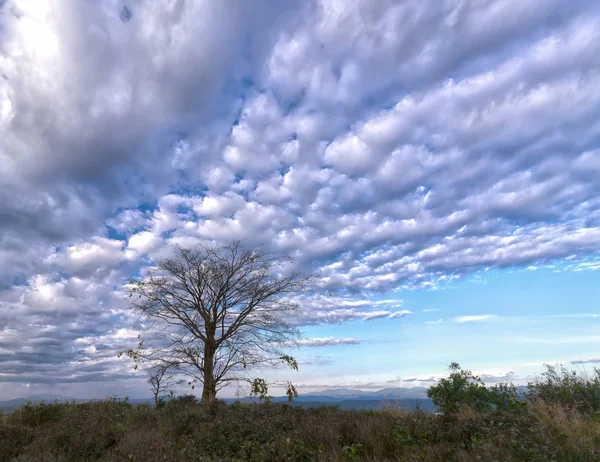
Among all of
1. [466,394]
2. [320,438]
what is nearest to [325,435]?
[320,438]

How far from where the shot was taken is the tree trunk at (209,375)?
18703 millimetres

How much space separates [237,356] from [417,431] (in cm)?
1307

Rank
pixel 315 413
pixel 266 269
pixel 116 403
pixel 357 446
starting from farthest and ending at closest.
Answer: pixel 266 269
pixel 116 403
pixel 315 413
pixel 357 446

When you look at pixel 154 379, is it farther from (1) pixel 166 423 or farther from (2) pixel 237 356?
(1) pixel 166 423

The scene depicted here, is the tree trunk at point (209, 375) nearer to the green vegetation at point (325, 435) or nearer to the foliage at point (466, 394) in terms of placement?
the green vegetation at point (325, 435)

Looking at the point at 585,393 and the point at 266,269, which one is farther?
the point at 266,269

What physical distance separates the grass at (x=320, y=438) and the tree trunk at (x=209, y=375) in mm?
6769

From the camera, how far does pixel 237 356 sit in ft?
63.6

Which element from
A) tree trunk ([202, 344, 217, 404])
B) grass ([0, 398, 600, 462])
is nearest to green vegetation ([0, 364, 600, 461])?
grass ([0, 398, 600, 462])

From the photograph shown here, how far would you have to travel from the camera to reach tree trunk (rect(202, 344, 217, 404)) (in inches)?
736

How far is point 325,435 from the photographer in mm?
8680

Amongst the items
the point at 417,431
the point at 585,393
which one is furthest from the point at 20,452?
the point at 585,393

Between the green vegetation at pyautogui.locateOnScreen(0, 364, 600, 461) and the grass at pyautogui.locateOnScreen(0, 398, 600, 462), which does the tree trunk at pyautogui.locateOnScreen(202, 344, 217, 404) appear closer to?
the green vegetation at pyautogui.locateOnScreen(0, 364, 600, 461)

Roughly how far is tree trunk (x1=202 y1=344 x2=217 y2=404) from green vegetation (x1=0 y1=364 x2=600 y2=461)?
536 cm
